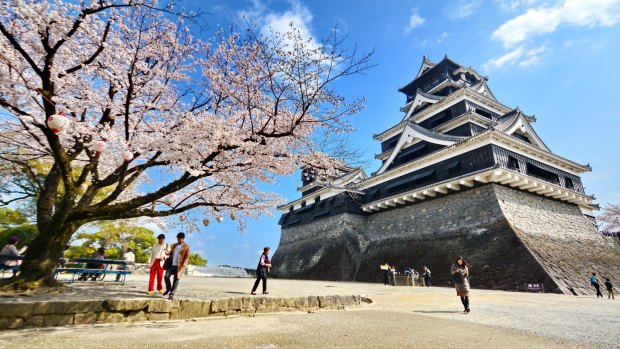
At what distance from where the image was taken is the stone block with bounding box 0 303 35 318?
4.20m

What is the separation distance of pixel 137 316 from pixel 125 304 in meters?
0.32

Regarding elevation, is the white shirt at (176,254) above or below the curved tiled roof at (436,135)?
below

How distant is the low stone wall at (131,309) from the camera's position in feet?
14.2

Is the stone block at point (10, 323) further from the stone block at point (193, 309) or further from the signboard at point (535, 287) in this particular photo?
the signboard at point (535, 287)

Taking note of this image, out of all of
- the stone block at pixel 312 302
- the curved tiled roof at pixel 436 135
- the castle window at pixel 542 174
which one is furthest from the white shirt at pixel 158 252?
the castle window at pixel 542 174

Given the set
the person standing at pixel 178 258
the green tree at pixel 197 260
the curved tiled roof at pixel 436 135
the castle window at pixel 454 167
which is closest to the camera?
the person standing at pixel 178 258

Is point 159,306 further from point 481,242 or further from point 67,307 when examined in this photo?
point 481,242

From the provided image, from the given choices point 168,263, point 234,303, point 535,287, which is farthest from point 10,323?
point 535,287

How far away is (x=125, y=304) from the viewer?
16.7 feet

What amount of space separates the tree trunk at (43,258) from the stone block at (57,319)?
2435 millimetres

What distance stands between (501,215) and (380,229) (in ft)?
29.0

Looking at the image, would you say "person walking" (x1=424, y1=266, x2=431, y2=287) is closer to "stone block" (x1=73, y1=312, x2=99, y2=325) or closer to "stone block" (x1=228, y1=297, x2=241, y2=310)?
"stone block" (x1=228, y1=297, x2=241, y2=310)

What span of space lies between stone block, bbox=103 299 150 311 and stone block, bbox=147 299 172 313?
87mm

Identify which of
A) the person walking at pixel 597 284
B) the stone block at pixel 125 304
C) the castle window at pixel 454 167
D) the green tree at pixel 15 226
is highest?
the castle window at pixel 454 167
